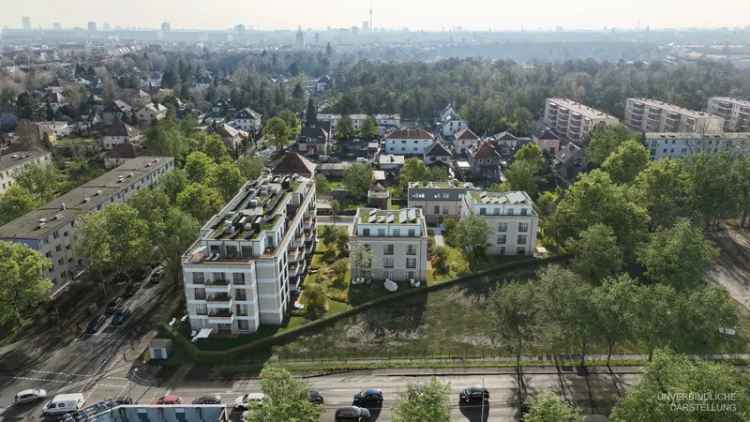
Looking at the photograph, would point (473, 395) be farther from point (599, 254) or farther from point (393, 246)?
point (599, 254)

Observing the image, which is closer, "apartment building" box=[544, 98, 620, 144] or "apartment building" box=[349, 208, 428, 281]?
"apartment building" box=[349, 208, 428, 281]

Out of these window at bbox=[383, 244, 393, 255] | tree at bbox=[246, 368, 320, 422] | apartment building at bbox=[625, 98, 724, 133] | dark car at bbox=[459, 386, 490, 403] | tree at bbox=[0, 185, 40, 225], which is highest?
apartment building at bbox=[625, 98, 724, 133]

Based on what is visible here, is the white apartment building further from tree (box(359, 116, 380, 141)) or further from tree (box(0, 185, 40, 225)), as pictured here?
tree (box(0, 185, 40, 225))

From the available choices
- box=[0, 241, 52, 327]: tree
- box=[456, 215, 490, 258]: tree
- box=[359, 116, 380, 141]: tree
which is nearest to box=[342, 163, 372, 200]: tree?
box=[456, 215, 490, 258]: tree

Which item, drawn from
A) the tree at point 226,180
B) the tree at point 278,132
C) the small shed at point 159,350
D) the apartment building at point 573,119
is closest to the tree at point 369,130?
the tree at point 278,132

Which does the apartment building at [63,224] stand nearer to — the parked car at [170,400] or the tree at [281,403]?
the parked car at [170,400]

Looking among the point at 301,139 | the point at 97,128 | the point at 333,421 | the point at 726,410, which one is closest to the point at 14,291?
the point at 333,421
